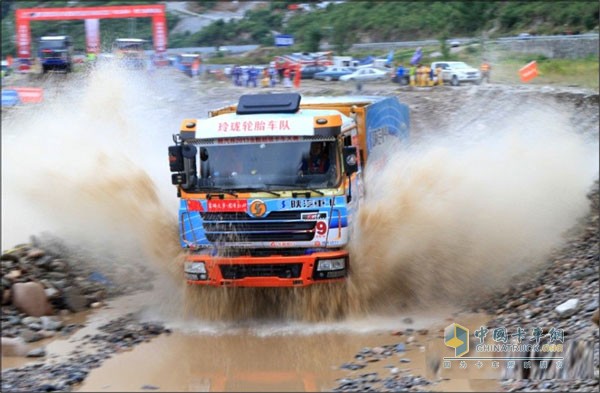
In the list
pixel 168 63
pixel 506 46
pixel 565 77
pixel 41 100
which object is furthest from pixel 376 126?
pixel 506 46

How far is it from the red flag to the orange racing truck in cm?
1978

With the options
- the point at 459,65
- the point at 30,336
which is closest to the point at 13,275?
the point at 30,336

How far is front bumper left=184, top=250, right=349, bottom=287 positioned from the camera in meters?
10.1

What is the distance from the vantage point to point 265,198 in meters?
10.1

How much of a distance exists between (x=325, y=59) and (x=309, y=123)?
949 inches

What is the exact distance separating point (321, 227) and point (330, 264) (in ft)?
1.51

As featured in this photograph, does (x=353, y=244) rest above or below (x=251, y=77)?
above

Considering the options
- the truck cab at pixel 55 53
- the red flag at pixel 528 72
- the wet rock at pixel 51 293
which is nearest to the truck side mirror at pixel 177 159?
the wet rock at pixel 51 293

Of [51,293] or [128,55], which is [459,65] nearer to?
[128,55]

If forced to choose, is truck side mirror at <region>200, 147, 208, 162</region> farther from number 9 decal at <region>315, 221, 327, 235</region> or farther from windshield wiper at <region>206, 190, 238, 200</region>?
number 9 decal at <region>315, 221, 327, 235</region>

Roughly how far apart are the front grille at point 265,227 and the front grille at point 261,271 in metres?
0.32

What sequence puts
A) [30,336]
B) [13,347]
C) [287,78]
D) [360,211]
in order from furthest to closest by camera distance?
[287,78] → [360,211] → [30,336] → [13,347]

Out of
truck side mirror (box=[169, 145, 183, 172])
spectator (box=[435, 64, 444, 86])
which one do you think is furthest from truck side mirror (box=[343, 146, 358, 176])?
spectator (box=[435, 64, 444, 86])

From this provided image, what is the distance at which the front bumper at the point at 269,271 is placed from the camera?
33.1ft
